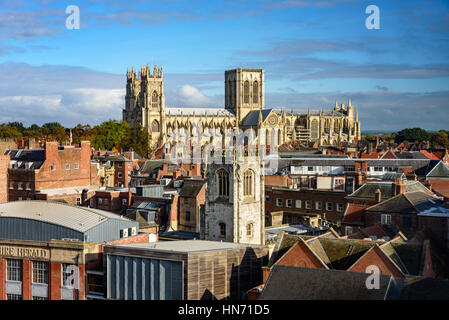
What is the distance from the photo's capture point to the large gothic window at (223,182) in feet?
143

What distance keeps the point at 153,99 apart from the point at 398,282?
135145 millimetres

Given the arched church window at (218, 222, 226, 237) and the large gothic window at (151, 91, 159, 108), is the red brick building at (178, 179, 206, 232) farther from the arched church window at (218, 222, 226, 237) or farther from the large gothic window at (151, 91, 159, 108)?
the large gothic window at (151, 91, 159, 108)

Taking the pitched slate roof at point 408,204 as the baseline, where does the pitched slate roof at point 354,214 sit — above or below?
below

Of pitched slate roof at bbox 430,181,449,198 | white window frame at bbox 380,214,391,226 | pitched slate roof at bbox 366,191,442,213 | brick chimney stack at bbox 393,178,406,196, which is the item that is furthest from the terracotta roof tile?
pitched slate roof at bbox 430,181,449,198

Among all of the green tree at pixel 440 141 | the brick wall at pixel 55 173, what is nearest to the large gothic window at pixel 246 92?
the green tree at pixel 440 141

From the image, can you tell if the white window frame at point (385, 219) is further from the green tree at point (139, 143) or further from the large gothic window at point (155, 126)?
the large gothic window at point (155, 126)

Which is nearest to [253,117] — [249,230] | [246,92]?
[246,92]

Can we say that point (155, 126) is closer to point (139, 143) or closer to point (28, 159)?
point (139, 143)

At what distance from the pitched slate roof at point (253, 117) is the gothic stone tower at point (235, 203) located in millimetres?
A: 123275

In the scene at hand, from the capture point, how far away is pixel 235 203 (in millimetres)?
43000

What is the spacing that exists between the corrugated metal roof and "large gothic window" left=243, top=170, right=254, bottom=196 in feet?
30.6

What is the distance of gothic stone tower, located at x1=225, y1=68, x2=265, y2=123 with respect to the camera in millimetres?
183625

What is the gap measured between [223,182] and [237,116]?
13829 cm

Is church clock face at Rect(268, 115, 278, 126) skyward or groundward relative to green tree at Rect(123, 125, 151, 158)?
skyward
